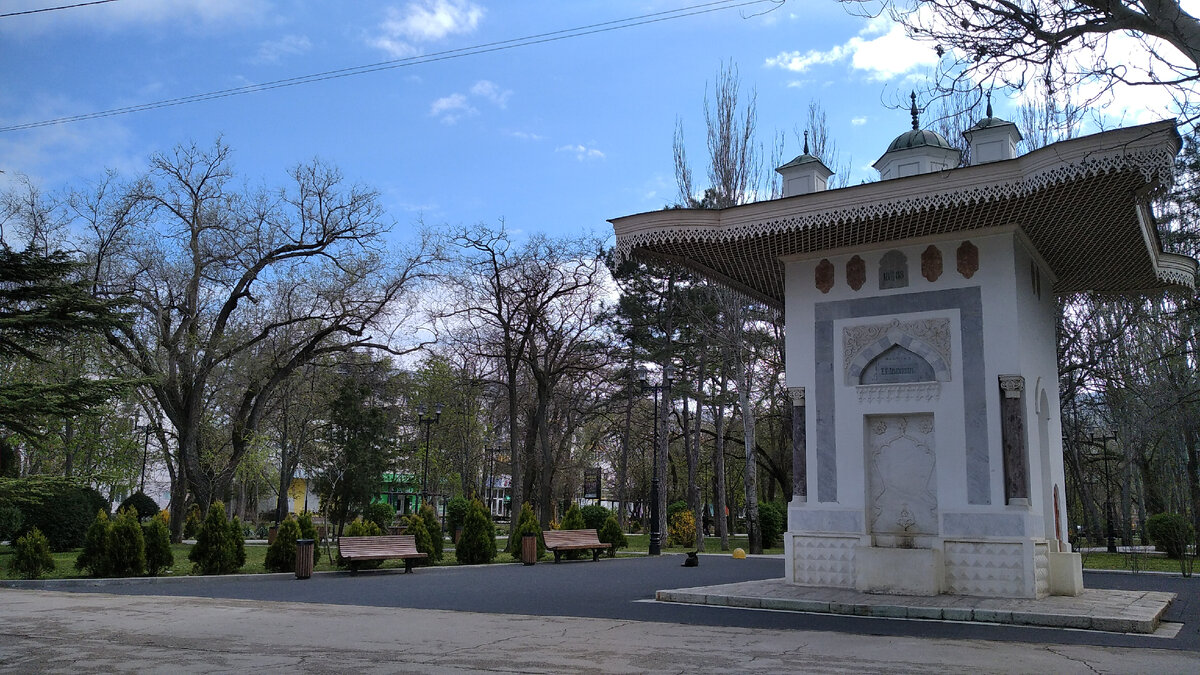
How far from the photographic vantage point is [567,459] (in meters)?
45.0

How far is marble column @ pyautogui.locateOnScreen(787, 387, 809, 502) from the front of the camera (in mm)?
13164

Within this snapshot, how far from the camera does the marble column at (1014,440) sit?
458 inches

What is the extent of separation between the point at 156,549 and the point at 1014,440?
14384mm

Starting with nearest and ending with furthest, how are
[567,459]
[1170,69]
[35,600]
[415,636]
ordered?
[1170,69]
[415,636]
[35,600]
[567,459]

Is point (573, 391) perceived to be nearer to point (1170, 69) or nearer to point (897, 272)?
point (897, 272)

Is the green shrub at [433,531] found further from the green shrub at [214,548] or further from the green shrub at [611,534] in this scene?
the green shrub at [611,534]

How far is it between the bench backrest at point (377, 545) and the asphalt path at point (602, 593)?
47 cm

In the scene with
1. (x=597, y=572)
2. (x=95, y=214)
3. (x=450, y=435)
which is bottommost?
(x=597, y=572)

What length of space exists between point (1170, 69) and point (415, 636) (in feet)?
26.3

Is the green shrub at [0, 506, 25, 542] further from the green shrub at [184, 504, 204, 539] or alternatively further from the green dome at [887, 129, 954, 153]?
the green dome at [887, 129, 954, 153]

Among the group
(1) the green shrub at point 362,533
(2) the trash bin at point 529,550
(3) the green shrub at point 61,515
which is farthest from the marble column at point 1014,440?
(3) the green shrub at point 61,515

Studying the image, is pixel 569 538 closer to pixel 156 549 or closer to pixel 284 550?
pixel 284 550

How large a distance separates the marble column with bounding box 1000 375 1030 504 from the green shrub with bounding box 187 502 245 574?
524 inches

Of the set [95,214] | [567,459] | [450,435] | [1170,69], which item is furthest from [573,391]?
[1170,69]
